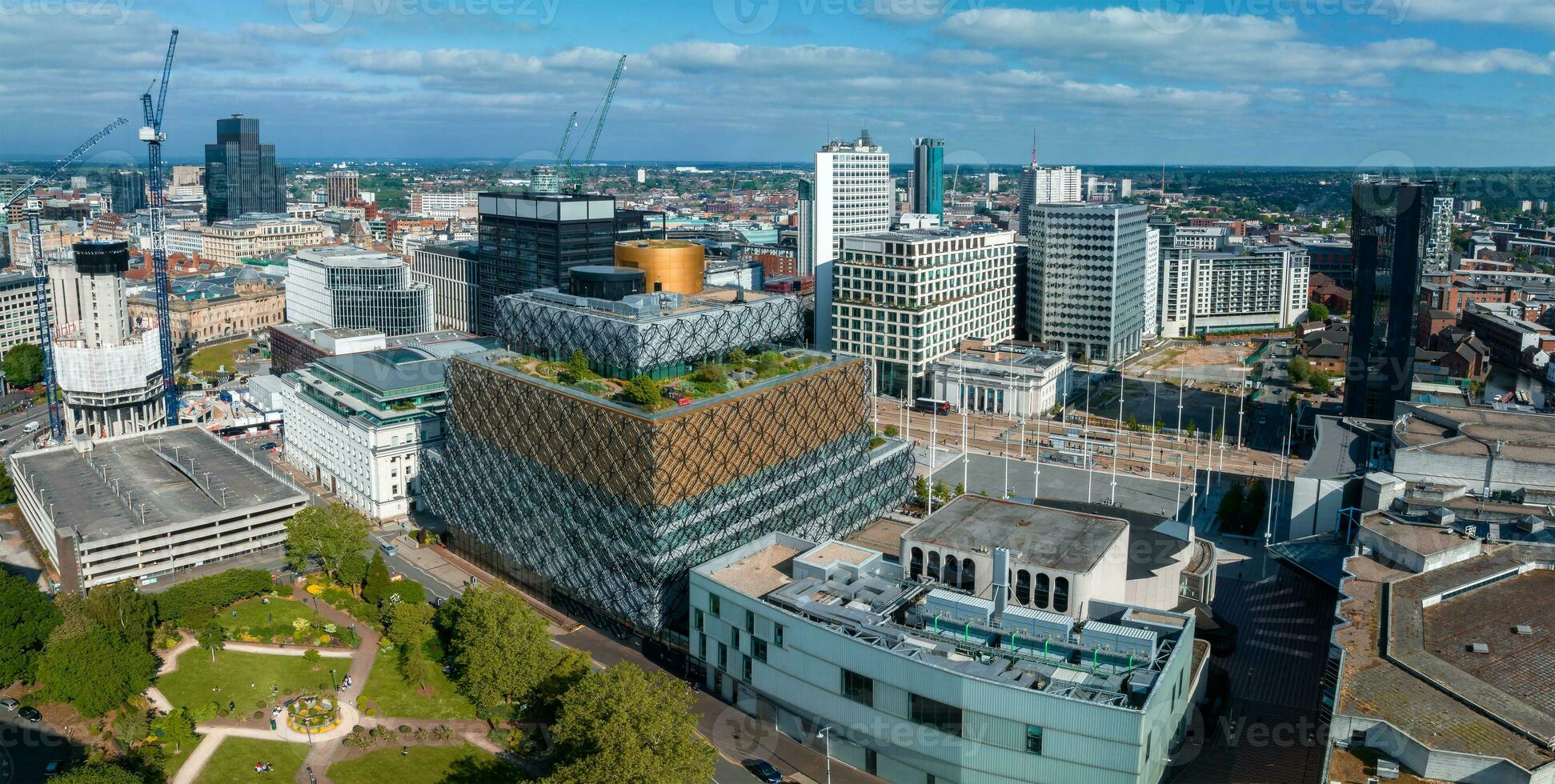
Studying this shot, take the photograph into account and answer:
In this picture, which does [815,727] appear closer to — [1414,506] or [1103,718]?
[1103,718]

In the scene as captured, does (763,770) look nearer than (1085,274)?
Yes

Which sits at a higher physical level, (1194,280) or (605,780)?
(1194,280)

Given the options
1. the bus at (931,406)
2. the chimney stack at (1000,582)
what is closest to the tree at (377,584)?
the chimney stack at (1000,582)

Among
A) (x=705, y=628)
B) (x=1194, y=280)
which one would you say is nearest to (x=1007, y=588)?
(x=705, y=628)

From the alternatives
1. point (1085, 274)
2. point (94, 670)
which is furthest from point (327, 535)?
point (1085, 274)

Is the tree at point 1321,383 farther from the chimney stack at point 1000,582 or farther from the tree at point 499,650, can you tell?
the tree at point 499,650

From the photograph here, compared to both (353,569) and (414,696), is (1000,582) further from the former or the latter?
(353,569)
